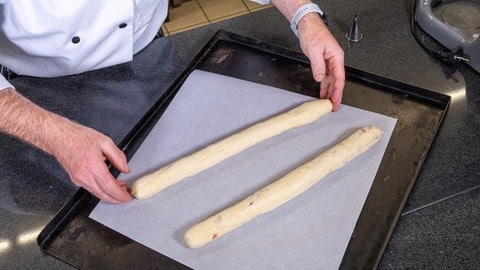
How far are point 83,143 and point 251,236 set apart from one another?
36 cm

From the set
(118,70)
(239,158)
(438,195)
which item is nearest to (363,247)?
(438,195)

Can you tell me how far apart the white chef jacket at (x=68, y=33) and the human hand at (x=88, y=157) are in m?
0.29

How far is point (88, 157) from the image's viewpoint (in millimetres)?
813

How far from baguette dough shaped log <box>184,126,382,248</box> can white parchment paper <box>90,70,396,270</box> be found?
2 centimetres

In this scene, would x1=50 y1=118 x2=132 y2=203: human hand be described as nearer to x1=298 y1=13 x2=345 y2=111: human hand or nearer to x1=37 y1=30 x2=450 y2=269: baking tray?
x1=37 y1=30 x2=450 y2=269: baking tray

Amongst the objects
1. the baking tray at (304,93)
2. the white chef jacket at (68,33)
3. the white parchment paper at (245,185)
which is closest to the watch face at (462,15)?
the baking tray at (304,93)

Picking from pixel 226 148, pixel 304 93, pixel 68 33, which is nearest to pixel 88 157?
pixel 226 148

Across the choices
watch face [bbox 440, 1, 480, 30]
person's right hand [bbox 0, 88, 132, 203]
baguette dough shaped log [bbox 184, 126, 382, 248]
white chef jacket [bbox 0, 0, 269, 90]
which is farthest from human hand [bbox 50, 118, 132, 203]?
watch face [bbox 440, 1, 480, 30]

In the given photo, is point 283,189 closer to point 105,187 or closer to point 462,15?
point 105,187

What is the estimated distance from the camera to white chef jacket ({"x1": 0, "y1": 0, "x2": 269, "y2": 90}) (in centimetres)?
99

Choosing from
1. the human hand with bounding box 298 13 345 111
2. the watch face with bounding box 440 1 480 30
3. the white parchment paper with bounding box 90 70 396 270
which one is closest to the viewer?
the white parchment paper with bounding box 90 70 396 270

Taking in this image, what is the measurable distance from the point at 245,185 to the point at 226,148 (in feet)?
0.30

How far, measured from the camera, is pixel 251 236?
2.66ft

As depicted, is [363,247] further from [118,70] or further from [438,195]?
[118,70]
